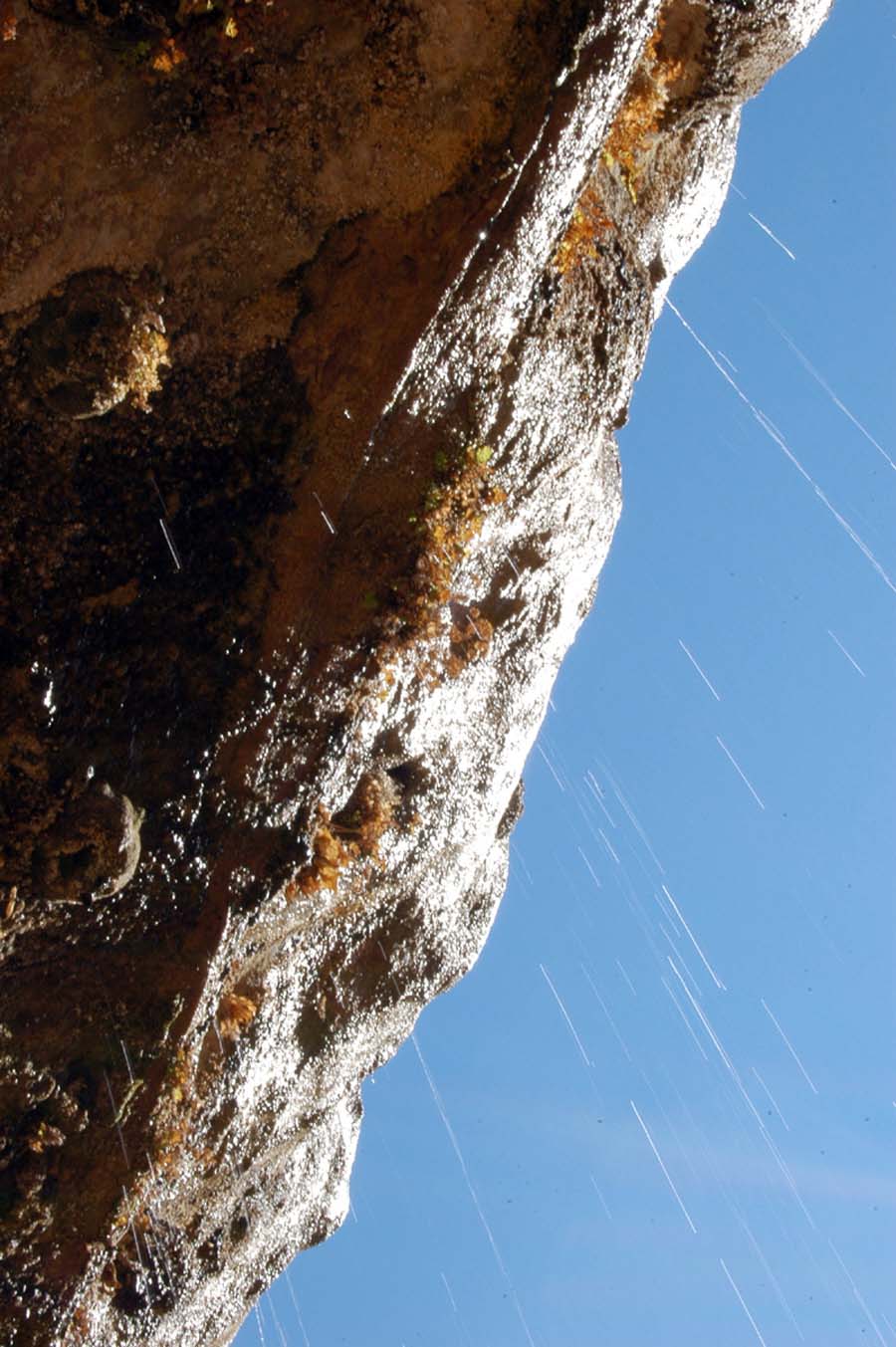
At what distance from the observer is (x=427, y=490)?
495 centimetres

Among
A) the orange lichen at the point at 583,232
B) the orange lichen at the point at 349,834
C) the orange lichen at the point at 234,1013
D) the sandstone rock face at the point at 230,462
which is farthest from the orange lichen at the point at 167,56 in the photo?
the orange lichen at the point at 234,1013

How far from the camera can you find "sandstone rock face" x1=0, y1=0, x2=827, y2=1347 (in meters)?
4.32

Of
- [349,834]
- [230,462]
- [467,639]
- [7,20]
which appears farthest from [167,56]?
[349,834]

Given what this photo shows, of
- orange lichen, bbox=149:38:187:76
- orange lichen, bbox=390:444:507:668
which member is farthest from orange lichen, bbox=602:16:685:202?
orange lichen, bbox=149:38:187:76

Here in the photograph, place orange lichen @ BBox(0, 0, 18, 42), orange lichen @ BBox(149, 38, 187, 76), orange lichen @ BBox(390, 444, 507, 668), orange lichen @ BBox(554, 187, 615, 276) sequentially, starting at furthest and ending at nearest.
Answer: orange lichen @ BBox(554, 187, 615, 276) < orange lichen @ BBox(390, 444, 507, 668) < orange lichen @ BBox(149, 38, 187, 76) < orange lichen @ BBox(0, 0, 18, 42)

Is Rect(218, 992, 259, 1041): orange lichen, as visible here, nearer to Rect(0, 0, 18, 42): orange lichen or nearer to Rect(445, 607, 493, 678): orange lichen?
Rect(445, 607, 493, 678): orange lichen

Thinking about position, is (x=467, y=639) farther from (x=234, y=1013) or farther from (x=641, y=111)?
(x=641, y=111)

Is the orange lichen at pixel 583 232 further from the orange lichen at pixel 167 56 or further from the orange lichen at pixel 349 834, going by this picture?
the orange lichen at pixel 349 834

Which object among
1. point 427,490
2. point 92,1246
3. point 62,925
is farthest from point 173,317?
point 92,1246

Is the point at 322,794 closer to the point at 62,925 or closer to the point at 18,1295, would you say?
the point at 62,925

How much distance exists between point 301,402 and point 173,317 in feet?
1.95

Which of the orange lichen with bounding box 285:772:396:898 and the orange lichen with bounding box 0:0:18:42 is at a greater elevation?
the orange lichen with bounding box 0:0:18:42

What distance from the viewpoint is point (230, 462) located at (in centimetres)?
477

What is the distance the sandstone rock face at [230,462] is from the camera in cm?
432
